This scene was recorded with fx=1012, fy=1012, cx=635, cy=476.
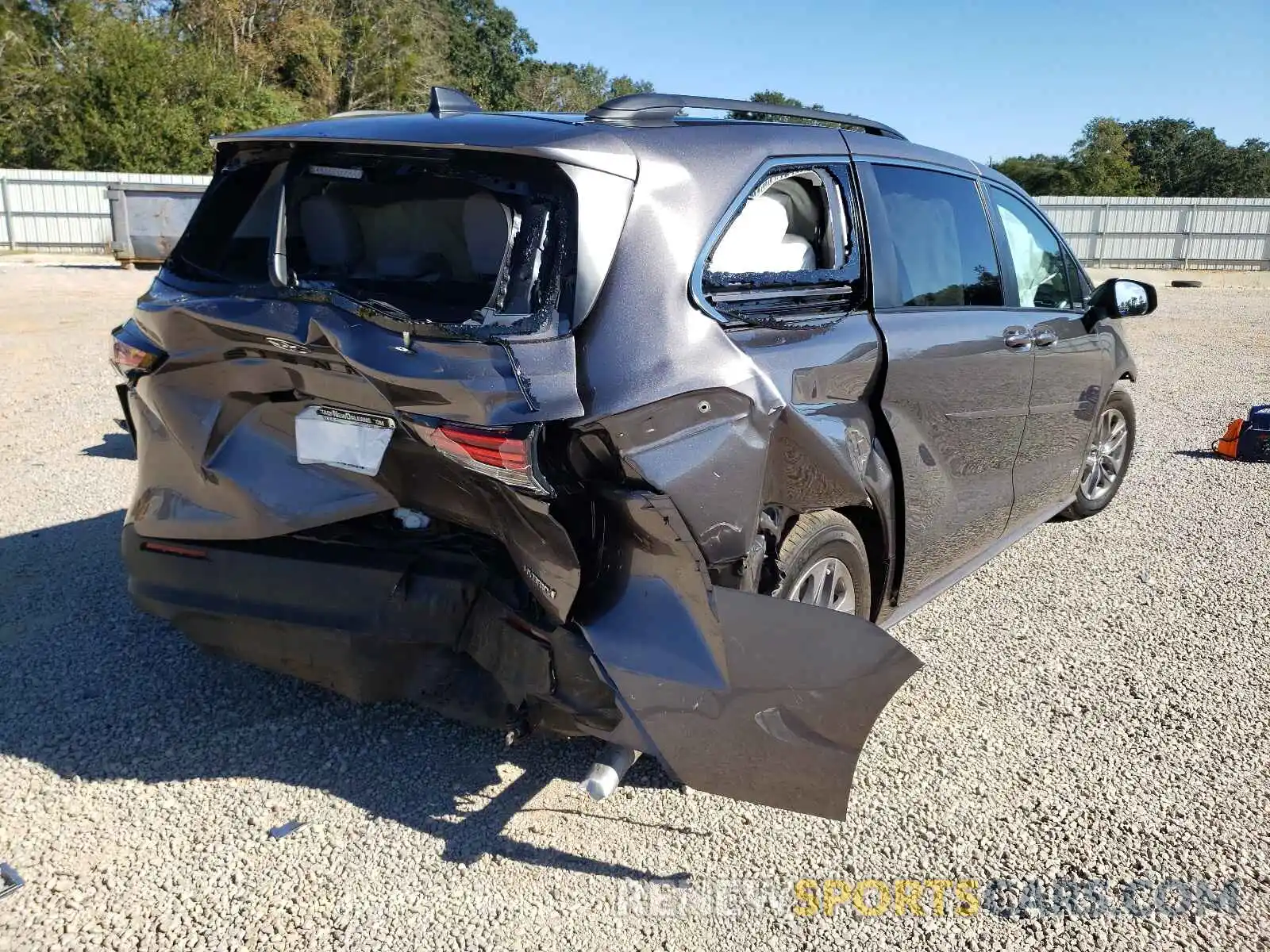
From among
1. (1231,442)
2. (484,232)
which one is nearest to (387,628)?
(484,232)

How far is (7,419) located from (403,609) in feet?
20.8

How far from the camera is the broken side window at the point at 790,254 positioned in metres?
2.83

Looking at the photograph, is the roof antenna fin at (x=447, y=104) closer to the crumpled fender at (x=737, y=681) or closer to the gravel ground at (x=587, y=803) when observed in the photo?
the crumpled fender at (x=737, y=681)

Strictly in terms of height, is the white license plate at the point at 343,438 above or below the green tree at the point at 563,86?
below

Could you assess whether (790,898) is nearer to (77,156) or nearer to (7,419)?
(7,419)

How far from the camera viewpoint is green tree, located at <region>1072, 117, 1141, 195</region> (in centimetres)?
4719

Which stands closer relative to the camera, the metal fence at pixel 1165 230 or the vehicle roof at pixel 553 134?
the vehicle roof at pixel 553 134

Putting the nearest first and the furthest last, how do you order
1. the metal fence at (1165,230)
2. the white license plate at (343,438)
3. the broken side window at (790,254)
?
the white license plate at (343,438)
the broken side window at (790,254)
the metal fence at (1165,230)

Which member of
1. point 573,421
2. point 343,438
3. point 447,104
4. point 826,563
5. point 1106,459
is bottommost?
point 1106,459

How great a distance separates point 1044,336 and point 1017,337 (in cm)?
33

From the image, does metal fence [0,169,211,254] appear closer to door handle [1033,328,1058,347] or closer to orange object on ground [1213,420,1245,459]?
orange object on ground [1213,420,1245,459]

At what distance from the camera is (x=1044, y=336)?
4391 millimetres

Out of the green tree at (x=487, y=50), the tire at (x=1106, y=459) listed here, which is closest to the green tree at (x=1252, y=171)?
the green tree at (x=487, y=50)

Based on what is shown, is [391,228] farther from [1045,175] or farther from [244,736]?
[1045,175]
